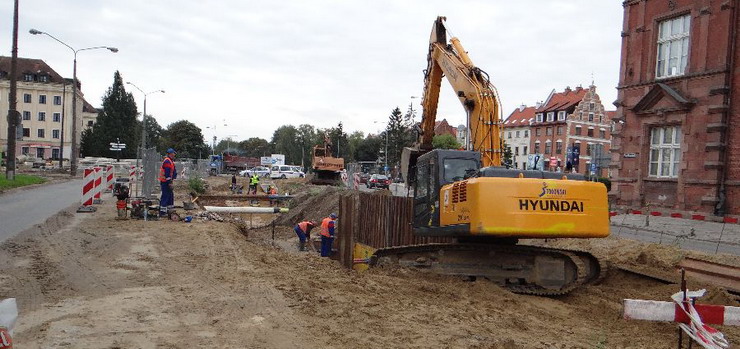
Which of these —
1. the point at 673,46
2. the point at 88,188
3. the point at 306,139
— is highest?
the point at 673,46

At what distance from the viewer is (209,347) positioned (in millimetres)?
4914

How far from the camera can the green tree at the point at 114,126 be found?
93500 millimetres

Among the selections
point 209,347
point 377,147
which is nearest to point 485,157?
point 209,347

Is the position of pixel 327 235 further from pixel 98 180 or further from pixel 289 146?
pixel 289 146

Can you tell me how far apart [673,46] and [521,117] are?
67254mm

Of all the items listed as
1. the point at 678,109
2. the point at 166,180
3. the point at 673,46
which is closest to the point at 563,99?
the point at 673,46

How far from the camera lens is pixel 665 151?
81.7 feet

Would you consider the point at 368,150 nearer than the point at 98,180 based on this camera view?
No

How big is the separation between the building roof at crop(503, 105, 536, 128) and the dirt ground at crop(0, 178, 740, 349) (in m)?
80.5

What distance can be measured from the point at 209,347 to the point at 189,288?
2350mm

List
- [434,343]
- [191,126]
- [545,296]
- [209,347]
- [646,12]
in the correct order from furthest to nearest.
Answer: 1. [191,126]
2. [646,12]
3. [545,296]
4. [434,343]
5. [209,347]

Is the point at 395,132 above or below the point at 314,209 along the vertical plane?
above

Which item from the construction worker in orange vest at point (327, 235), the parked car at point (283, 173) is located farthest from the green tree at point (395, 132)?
the construction worker in orange vest at point (327, 235)

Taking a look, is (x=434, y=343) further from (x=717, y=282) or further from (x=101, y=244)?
(x=101, y=244)
